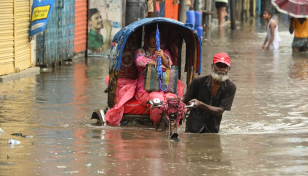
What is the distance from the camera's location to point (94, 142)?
647 cm

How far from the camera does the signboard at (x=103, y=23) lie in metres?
15.4

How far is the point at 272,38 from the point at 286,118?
999 cm

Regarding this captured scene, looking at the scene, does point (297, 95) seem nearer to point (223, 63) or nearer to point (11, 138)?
point (223, 63)

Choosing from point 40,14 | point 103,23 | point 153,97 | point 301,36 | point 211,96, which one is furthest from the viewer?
point 301,36

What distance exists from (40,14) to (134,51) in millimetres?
4050

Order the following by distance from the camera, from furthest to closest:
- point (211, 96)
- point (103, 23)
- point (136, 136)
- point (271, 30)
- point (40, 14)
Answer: point (271, 30) < point (103, 23) < point (40, 14) < point (136, 136) < point (211, 96)

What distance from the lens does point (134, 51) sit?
8.50 m

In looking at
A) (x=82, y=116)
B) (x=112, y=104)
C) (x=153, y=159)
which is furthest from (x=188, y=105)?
(x=82, y=116)

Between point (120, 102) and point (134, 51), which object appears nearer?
point (120, 102)

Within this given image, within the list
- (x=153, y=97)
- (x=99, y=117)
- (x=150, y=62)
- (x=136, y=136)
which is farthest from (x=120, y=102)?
(x=136, y=136)

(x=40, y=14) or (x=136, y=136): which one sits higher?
(x=40, y=14)

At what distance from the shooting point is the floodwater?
5402 millimetres

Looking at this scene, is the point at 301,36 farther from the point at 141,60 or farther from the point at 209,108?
the point at 209,108

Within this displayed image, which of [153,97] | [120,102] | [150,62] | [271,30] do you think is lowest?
[120,102]
